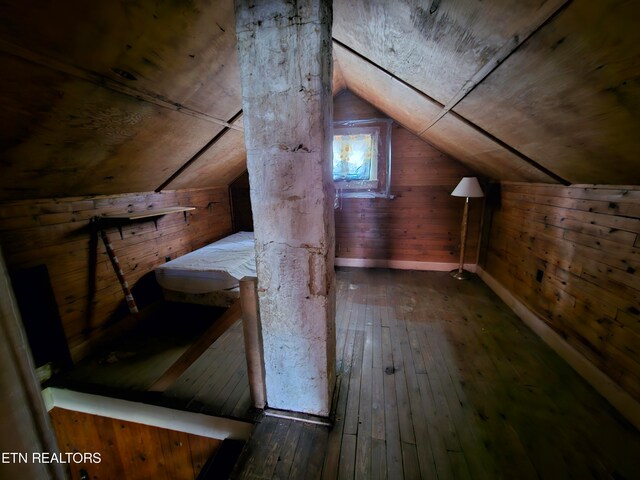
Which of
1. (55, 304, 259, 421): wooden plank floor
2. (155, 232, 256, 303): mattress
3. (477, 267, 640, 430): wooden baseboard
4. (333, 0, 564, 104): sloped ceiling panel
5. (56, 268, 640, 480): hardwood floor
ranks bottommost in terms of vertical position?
(55, 304, 259, 421): wooden plank floor

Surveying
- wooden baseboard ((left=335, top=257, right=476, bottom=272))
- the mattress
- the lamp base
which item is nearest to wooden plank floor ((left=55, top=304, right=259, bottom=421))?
the mattress

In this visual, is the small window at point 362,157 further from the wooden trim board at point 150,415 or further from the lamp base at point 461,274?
the wooden trim board at point 150,415

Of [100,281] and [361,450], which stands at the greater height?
[100,281]

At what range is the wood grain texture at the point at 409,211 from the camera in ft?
12.2

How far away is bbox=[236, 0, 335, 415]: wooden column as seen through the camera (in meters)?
1.18

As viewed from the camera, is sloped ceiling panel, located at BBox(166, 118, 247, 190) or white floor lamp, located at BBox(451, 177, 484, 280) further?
white floor lamp, located at BBox(451, 177, 484, 280)

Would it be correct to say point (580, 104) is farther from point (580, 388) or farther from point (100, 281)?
point (100, 281)

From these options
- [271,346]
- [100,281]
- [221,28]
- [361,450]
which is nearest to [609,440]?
[361,450]

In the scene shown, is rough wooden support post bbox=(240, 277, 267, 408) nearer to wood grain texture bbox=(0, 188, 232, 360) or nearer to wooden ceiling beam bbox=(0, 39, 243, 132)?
wooden ceiling beam bbox=(0, 39, 243, 132)

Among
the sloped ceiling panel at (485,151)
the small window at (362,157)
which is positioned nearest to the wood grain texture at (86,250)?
the small window at (362,157)

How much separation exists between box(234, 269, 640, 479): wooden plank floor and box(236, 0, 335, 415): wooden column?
255 millimetres

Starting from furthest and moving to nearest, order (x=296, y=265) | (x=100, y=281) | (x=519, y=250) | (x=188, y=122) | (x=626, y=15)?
(x=519, y=250) < (x=100, y=281) < (x=188, y=122) < (x=296, y=265) < (x=626, y=15)

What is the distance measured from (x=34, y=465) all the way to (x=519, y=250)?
3.46m

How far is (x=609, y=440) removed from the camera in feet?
4.62
